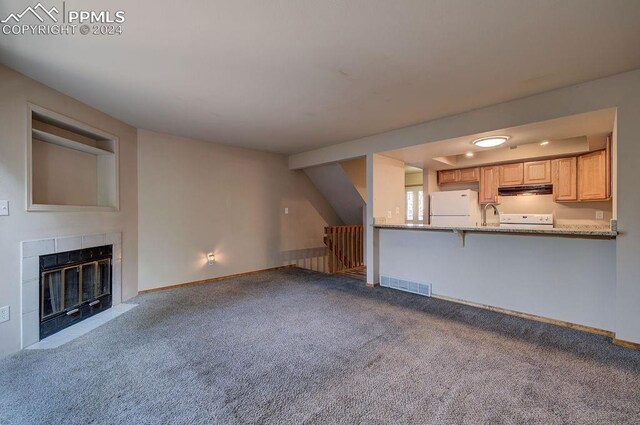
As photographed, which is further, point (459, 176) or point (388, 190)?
point (459, 176)

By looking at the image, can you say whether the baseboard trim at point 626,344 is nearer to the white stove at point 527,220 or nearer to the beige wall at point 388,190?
the white stove at point 527,220

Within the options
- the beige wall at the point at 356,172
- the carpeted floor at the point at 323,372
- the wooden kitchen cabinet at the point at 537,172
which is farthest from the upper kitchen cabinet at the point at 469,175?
the carpeted floor at the point at 323,372

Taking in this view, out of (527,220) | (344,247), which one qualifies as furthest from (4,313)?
(527,220)

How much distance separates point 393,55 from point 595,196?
162 inches

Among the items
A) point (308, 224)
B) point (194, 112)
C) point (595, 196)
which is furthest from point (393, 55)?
point (308, 224)

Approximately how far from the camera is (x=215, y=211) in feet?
15.7

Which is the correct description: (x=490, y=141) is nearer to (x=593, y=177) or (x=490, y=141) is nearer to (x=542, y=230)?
(x=542, y=230)

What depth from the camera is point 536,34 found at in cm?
187

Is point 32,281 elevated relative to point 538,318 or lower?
elevated

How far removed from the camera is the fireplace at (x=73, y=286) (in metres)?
2.66

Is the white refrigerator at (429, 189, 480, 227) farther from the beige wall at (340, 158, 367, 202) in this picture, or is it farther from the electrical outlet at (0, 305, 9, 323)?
the electrical outlet at (0, 305, 9, 323)

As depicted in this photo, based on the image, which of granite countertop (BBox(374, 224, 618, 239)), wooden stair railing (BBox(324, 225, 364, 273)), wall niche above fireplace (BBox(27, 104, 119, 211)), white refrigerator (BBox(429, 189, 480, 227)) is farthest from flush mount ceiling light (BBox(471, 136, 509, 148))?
wall niche above fireplace (BBox(27, 104, 119, 211))

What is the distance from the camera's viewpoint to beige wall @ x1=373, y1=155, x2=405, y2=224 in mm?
4383

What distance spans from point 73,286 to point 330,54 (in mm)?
3571
